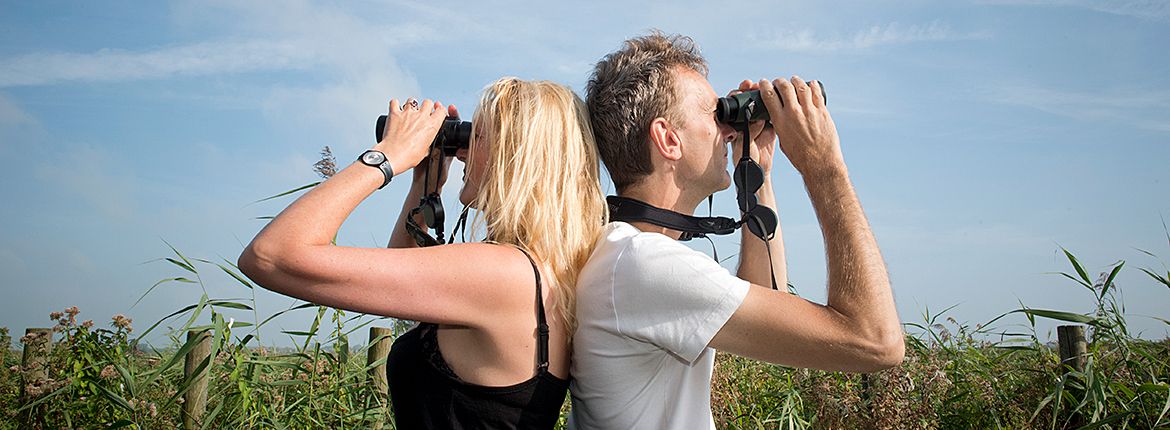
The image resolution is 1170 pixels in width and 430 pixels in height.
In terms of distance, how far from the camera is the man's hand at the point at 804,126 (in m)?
2.01

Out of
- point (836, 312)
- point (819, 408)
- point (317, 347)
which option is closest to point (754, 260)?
point (836, 312)

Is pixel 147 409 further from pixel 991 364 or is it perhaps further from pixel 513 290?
pixel 991 364

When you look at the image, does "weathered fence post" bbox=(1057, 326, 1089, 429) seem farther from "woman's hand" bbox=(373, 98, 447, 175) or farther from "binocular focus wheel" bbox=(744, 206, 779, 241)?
"woman's hand" bbox=(373, 98, 447, 175)

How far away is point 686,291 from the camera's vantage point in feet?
5.74

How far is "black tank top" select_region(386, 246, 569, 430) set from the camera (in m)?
1.78

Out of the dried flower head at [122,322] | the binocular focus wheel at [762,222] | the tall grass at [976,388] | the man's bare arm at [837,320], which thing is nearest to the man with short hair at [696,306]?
the man's bare arm at [837,320]

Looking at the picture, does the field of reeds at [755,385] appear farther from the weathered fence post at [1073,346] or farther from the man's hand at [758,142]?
the man's hand at [758,142]

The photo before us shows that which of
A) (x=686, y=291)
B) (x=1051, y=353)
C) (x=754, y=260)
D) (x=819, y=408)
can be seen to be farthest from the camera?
→ (x=1051, y=353)

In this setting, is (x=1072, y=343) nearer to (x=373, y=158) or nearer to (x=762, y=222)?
(x=762, y=222)

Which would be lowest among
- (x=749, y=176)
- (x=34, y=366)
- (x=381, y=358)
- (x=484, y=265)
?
(x=34, y=366)

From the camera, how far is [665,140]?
7.40 ft

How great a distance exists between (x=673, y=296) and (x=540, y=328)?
29cm

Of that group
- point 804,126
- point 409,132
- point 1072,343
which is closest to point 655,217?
point 804,126

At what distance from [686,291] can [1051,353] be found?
389cm
